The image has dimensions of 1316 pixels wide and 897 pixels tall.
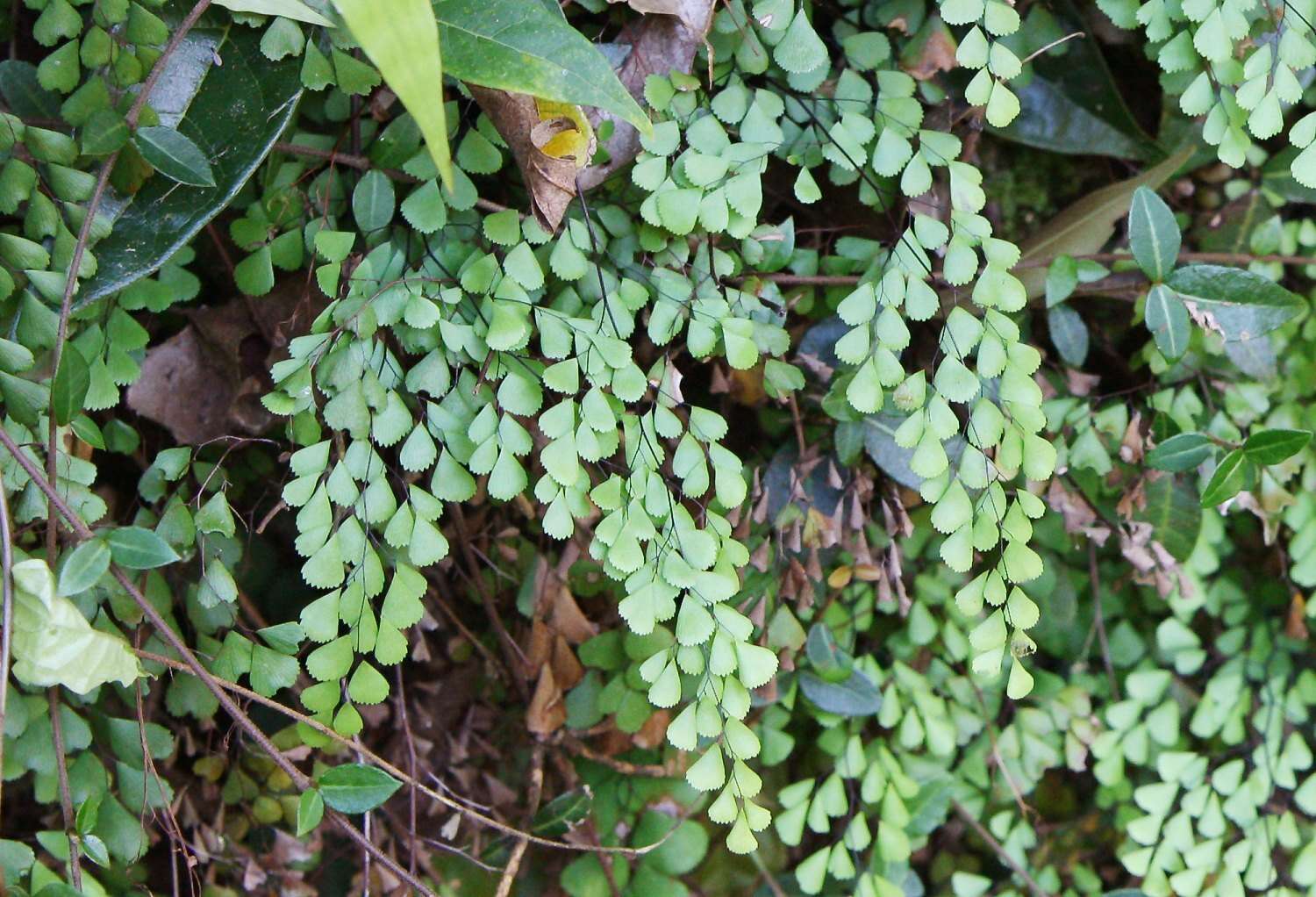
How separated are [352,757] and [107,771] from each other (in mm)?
227

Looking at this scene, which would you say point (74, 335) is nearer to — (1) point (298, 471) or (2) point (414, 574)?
(1) point (298, 471)

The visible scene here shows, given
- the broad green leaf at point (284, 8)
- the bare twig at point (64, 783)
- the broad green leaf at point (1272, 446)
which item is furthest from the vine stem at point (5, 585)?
the broad green leaf at point (1272, 446)

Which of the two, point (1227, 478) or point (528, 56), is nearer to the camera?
point (528, 56)

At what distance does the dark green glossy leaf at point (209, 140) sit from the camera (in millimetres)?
869

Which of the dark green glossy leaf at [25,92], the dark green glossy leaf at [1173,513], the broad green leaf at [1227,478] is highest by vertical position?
the dark green glossy leaf at [25,92]

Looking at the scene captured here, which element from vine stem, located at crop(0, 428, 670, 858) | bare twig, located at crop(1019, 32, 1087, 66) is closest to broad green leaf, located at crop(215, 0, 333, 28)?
vine stem, located at crop(0, 428, 670, 858)

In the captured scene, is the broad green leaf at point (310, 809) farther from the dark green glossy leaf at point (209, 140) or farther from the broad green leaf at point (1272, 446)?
the broad green leaf at point (1272, 446)

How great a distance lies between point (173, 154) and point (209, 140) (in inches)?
2.1

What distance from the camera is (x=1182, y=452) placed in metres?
1.02

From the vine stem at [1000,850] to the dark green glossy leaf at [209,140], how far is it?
1.06 m

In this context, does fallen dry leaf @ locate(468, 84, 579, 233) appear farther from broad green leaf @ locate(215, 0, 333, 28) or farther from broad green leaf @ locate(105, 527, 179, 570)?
broad green leaf @ locate(105, 527, 179, 570)

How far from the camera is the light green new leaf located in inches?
27.2

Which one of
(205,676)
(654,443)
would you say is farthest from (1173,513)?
(205,676)

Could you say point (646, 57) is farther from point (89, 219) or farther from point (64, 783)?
point (64, 783)
